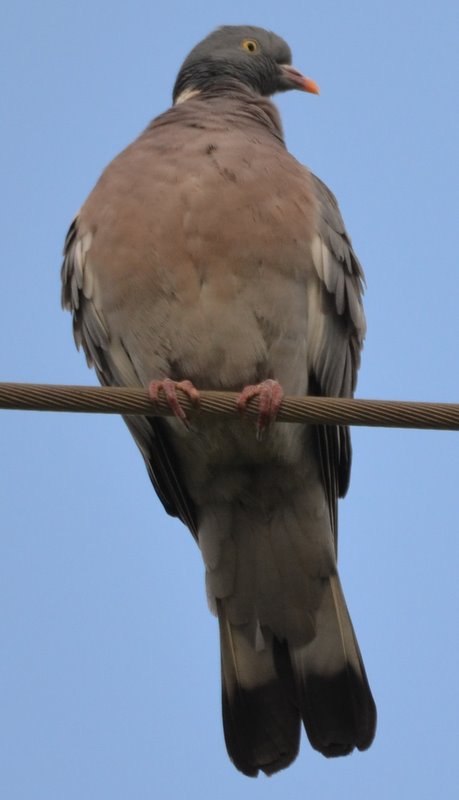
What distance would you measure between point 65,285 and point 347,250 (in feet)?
3.48

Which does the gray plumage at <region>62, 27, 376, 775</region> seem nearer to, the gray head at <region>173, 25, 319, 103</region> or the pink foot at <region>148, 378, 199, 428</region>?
the pink foot at <region>148, 378, 199, 428</region>

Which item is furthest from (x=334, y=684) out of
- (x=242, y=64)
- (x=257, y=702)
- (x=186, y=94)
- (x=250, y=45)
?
(x=250, y=45)

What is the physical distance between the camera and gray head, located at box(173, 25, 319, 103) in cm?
589

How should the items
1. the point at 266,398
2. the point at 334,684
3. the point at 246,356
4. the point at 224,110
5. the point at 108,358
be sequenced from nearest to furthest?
the point at 266,398
the point at 246,356
the point at 334,684
the point at 108,358
the point at 224,110

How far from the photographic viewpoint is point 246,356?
458 cm

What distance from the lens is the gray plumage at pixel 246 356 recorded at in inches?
180

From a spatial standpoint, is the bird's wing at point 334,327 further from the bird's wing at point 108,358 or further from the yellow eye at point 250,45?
the yellow eye at point 250,45

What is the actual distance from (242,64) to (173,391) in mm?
2246

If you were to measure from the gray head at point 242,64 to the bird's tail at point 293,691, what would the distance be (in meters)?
2.29

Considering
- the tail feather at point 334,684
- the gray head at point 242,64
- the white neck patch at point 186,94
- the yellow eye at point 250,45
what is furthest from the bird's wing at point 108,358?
the yellow eye at point 250,45

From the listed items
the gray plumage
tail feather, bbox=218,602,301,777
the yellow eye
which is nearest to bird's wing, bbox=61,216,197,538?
the gray plumage

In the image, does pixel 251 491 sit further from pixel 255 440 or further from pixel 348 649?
pixel 348 649

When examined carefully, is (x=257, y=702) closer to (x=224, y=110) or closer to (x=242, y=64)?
(x=224, y=110)

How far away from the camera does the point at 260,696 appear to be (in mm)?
4875
